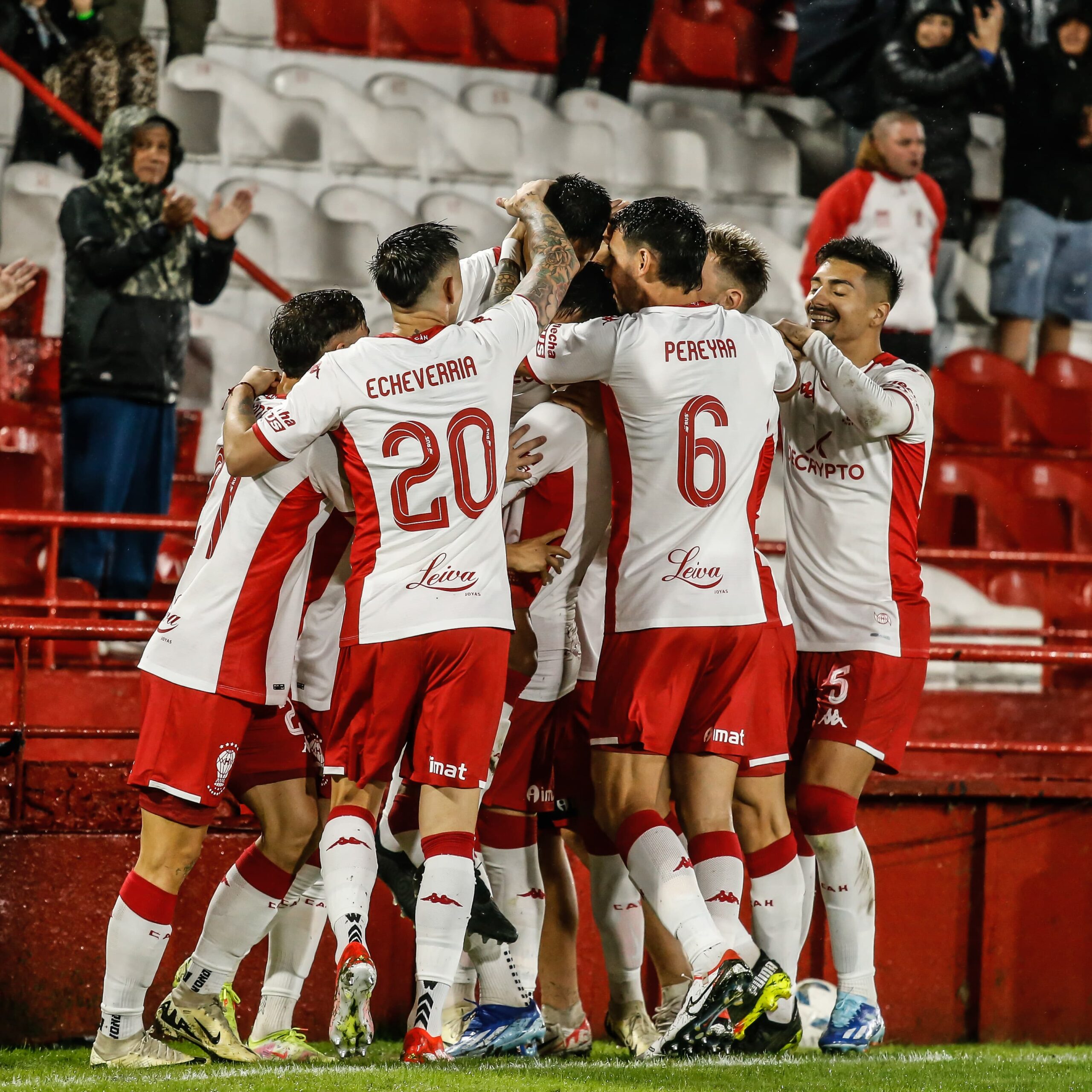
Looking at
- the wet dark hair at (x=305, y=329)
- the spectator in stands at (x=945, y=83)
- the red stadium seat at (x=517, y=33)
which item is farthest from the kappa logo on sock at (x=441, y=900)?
the spectator in stands at (x=945, y=83)

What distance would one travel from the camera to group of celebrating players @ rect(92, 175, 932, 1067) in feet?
12.3

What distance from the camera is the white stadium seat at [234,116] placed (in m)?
9.57

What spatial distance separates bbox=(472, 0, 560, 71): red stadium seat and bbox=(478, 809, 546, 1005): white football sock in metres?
7.42

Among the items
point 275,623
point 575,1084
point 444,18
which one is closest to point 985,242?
point 444,18

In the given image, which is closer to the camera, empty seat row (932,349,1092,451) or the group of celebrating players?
the group of celebrating players

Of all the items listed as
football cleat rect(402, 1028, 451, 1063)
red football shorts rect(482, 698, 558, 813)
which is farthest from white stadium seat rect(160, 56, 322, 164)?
football cleat rect(402, 1028, 451, 1063)

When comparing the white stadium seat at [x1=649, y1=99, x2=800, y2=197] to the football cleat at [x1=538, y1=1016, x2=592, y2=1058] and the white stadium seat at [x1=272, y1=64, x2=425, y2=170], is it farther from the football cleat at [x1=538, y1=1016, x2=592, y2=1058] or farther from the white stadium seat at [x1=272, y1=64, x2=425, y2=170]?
the football cleat at [x1=538, y1=1016, x2=592, y2=1058]

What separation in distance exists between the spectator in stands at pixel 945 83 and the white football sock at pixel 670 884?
7983 millimetres

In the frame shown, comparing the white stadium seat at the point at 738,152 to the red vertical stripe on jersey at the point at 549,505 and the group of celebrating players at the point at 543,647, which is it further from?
the red vertical stripe on jersey at the point at 549,505

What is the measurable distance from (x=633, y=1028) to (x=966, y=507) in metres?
6.87

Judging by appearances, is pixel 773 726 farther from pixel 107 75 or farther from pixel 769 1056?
pixel 107 75

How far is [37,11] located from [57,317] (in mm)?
1944

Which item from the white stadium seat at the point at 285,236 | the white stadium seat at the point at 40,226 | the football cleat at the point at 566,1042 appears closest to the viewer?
the football cleat at the point at 566,1042

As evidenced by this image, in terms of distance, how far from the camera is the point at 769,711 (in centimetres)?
423
